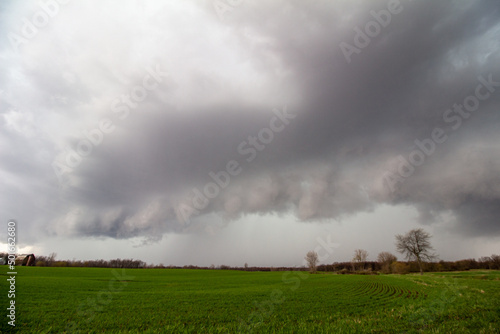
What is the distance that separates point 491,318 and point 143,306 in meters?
27.3

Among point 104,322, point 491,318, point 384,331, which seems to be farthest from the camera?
point 104,322

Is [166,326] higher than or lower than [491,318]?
lower

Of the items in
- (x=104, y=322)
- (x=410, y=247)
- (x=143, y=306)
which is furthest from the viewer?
(x=410, y=247)

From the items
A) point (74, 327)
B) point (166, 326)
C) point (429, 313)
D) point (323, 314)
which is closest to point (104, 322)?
point (74, 327)

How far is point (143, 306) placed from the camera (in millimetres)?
23562

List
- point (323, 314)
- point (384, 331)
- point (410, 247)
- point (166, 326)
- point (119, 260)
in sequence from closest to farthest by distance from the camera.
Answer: point (384, 331), point (166, 326), point (323, 314), point (410, 247), point (119, 260)

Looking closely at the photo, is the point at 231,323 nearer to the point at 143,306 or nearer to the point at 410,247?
the point at 143,306

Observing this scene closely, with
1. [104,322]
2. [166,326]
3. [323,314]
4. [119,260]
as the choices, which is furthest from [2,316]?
[119,260]

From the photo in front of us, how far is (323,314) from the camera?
62.9 feet

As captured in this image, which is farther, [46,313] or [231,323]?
[46,313]

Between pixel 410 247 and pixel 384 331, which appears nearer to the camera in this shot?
pixel 384 331

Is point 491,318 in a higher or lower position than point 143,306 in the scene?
higher

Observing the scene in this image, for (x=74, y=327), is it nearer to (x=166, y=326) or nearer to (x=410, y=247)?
(x=166, y=326)

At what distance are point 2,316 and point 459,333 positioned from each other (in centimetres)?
2907
